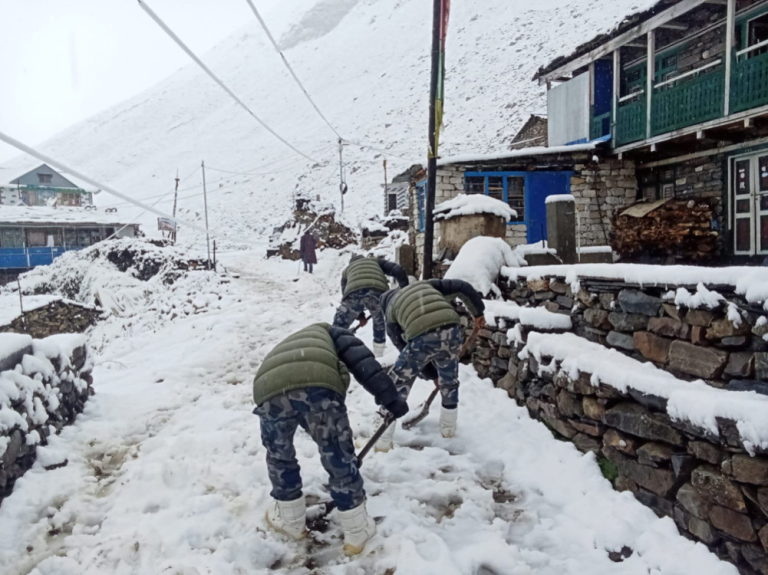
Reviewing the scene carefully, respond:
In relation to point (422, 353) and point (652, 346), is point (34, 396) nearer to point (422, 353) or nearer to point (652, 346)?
point (422, 353)

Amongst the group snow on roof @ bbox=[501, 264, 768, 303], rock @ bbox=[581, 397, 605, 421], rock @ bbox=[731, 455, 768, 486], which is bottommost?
rock @ bbox=[581, 397, 605, 421]

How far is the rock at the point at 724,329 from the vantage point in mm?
2898

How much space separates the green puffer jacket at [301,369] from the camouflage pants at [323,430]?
0.06 meters

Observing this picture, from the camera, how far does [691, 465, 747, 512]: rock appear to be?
2.67 meters

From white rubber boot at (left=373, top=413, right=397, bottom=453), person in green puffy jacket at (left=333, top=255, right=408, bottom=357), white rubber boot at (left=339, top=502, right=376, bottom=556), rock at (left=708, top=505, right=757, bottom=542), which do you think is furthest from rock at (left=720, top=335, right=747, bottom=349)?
person in green puffy jacket at (left=333, top=255, right=408, bottom=357)

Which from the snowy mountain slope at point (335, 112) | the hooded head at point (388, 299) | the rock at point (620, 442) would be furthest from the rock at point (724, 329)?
the snowy mountain slope at point (335, 112)

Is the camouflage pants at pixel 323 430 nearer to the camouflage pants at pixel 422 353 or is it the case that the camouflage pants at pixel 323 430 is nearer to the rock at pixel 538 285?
the camouflage pants at pixel 422 353

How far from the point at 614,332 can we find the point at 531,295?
1596 millimetres

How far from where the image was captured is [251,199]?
4162cm

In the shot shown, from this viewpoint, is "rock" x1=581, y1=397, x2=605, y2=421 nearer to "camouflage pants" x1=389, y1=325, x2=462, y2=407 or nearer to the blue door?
"camouflage pants" x1=389, y1=325, x2=462, y2=407

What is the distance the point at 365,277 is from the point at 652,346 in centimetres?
409

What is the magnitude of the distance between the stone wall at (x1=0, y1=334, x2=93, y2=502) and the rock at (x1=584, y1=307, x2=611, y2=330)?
485 centimetres

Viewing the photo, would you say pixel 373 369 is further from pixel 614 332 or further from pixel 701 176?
pixel 701 176

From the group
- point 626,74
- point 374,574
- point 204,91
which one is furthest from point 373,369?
point 204,91
